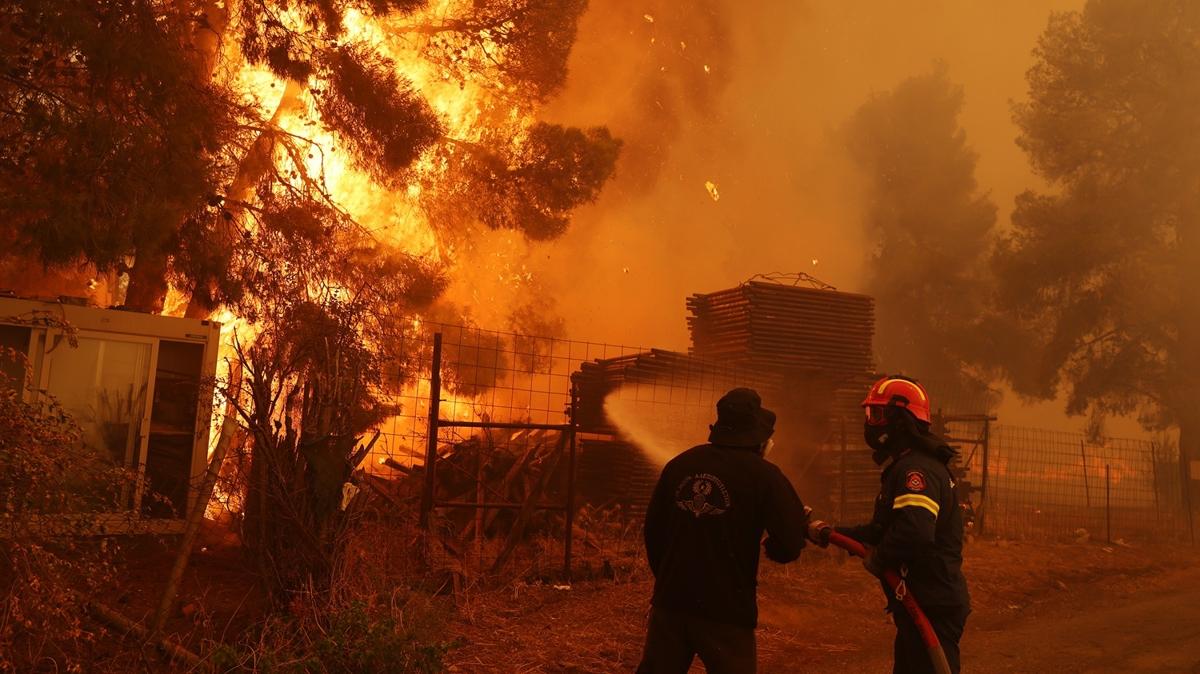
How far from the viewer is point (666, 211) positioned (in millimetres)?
29672

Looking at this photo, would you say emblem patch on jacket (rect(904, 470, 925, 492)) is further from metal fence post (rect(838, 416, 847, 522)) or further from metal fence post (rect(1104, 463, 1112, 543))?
metal fence post (rect(1104, 463, 1112, 543))

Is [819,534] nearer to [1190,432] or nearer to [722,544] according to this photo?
[722,544]

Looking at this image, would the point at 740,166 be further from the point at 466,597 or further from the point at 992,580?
the point at 466,597

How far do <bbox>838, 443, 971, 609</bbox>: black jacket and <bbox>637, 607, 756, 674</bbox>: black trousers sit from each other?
843mm

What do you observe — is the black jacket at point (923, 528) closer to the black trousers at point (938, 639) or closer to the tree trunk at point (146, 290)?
the black trousers at point (938, 639)

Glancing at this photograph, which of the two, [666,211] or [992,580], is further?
[666,211]

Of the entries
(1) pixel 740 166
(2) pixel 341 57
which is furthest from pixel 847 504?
(1) pixel 740 166

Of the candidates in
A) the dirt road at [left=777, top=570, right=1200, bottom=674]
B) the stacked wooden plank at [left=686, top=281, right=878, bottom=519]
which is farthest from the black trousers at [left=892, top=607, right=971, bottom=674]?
the stacked wooden plank at [left=686, top=281, right=878, bottom=519]

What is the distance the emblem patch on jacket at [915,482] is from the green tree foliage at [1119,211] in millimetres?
22518

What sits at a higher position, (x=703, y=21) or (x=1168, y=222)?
(x=703, y=21)

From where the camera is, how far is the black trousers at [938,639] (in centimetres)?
458

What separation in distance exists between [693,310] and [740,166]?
1712cm

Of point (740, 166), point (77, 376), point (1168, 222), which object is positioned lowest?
point (77, 376)

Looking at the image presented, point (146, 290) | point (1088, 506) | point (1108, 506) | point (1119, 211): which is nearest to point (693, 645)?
point (146, 290)
